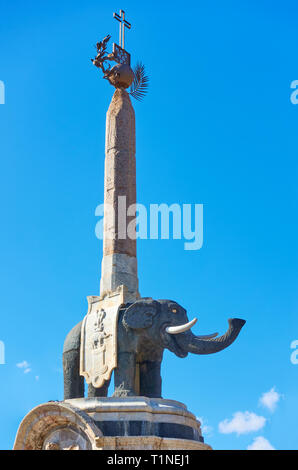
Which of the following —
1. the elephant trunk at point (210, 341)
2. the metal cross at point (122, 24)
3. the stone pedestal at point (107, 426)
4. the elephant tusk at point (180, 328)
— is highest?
the metal cross at point (122, 24)

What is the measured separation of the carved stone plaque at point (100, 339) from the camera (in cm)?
1808

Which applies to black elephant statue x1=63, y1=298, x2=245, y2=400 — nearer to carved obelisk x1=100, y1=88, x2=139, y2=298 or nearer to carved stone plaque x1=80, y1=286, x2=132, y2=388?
carved stone plaque x1=80, y1=286, x2=132, y2=388

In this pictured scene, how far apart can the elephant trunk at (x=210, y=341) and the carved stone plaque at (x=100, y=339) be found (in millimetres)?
1528

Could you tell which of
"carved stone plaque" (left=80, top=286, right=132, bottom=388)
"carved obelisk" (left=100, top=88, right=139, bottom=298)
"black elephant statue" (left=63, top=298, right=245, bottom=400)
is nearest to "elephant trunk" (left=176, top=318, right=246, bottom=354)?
"black elephant statue" (left=63, top=298, right=245, bottom=400)

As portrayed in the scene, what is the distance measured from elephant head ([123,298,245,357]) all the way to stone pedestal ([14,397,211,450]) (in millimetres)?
1412

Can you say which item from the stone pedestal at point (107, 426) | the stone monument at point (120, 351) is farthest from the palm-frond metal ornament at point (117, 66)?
the stone pedestal at point (107, 426)

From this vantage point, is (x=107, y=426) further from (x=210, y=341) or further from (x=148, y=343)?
(x=210, y=341)

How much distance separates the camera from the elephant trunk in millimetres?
17797

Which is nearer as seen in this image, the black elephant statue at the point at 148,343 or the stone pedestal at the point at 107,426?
the stone pedestal at the point at 107,426

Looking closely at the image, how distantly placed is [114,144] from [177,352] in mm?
6035

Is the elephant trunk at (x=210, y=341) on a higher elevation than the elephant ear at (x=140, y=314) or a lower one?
lower

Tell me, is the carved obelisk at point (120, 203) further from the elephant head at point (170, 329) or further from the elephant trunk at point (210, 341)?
the elephant trunk at point (210, 341)
